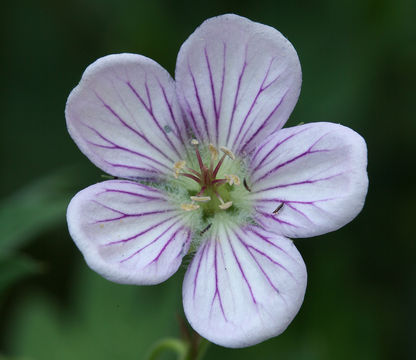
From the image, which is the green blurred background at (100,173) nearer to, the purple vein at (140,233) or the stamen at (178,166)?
the purple vein at (140,233)

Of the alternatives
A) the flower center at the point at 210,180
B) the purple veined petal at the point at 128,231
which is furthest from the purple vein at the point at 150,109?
the purple veined petal at the point at 128,231

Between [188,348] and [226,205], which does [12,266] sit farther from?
[226,205]

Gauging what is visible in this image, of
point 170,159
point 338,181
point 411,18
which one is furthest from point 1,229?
point 411,18

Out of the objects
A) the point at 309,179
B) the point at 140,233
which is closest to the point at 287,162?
the point at 309,179

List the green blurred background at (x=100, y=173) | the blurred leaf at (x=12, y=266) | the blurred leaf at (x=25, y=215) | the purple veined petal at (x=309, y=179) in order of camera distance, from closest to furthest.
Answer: the purple veined petal at (x=309, y=179) < the blurred leaf at (x=12, y=266) < the blurred leaf at (x=25, y=215) < the green blurred background at (x=100, y=173)

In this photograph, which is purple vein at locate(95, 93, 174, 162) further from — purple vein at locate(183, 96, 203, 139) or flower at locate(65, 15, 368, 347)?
purple vein at locate(183, 96, 203, 139)

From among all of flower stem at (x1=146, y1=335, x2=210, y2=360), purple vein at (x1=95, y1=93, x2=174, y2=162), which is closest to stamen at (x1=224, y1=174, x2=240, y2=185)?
purple vein at (x1=95, y1=93, x2=174, y2=162)

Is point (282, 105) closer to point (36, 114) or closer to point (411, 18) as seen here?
point (411, 18)
